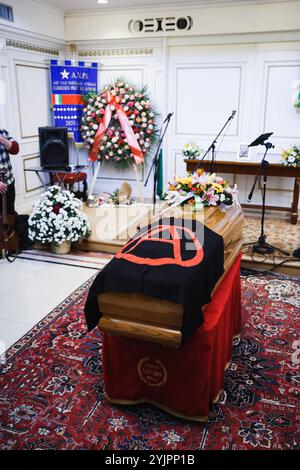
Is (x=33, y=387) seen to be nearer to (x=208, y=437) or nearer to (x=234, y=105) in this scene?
(x=208, y=437)

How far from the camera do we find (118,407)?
2.26 meters

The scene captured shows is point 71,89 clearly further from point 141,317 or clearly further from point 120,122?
point 141,317

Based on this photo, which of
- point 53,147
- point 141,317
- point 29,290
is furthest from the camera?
point 53,147

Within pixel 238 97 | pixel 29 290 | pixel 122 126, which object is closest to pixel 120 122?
pixel 122 126

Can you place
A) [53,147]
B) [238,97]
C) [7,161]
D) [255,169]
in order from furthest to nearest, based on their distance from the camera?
1. [238,97]
2. [53,147]
3. [255,169]
4. [7,161]

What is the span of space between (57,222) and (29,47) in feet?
9.27

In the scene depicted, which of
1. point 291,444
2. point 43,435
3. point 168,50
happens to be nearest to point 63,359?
point 43,435

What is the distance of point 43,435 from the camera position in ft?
6.73

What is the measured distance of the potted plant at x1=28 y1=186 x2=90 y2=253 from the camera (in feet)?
14.2

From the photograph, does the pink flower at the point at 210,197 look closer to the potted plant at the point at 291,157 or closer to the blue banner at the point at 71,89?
the potted plant at the point at 291,157

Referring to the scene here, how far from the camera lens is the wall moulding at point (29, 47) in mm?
5279

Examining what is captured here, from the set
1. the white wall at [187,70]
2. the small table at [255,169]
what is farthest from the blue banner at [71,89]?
the small table at [255,169]

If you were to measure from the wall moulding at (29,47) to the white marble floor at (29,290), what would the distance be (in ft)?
9.30
